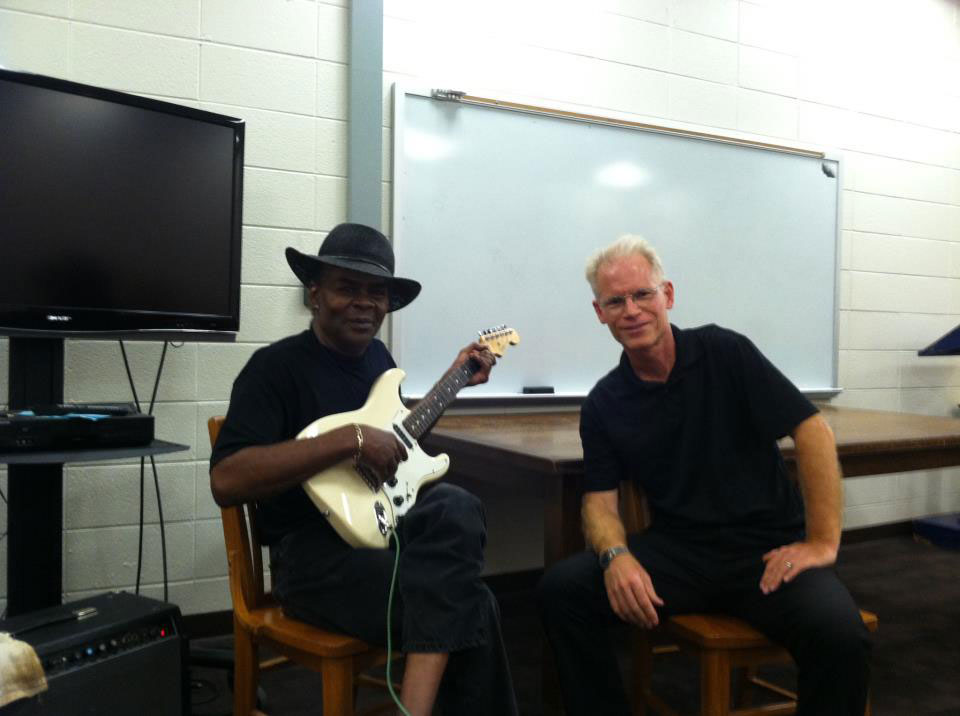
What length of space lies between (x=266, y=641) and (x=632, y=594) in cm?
73

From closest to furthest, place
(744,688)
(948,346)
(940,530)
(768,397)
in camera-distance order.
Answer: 1. (768,397)
2. (744,688)
3. (948,346)
4. (940,530)

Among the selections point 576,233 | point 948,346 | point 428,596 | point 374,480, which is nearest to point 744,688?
point 428,596

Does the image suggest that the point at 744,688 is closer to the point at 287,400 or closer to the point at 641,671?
the point at 641,671

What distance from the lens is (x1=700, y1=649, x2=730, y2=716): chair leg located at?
4.62 feet

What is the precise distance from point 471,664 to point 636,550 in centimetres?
45

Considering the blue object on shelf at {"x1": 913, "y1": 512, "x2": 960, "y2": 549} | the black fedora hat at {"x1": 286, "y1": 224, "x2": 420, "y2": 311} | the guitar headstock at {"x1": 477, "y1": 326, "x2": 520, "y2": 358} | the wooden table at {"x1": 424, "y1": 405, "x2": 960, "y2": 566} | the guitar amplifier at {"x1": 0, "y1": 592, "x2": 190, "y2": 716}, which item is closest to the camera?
the guitar amplifier at {"x1": 0, "y1": 592, "x2": 190, "y2": 716}

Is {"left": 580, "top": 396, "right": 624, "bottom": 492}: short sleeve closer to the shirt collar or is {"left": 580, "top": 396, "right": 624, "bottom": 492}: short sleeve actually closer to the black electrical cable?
the shirt collar

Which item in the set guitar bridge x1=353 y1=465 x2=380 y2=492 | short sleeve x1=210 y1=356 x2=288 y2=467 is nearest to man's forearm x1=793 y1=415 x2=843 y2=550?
guitar bridge x1=353 y1=465 x2=380 y2=492

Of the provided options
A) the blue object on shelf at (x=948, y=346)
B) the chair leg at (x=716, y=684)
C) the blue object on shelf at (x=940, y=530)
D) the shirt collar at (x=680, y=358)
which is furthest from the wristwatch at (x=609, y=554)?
the blue object on shelf at (x=940, y=530)

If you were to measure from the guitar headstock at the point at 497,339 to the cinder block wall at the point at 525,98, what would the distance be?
77cm

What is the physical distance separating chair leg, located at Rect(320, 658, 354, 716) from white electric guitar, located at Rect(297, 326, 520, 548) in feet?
0.72

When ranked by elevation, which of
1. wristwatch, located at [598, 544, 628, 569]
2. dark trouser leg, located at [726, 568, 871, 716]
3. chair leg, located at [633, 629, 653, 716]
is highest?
wristwatch, located at [598, 544, 628, 569]

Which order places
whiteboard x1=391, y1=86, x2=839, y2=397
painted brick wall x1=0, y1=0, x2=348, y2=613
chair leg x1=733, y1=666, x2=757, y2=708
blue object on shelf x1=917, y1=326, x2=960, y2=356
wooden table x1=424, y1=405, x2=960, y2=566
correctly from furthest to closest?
blue object on shelf x1=917, y1=326, x2=960, y2=356, whiteboard x1=391, y1=86, x2=839, y2=397, painted brick wall x1=0, y1=0, x2=348, y2=613, chair leg x1=733, y1=666, x2=757, y2=708, wooden table x1=424, y1=405, x2=960, y2=566

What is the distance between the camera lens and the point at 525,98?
9.48 ft
